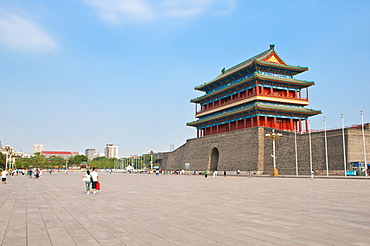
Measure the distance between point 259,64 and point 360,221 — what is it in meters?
44.4

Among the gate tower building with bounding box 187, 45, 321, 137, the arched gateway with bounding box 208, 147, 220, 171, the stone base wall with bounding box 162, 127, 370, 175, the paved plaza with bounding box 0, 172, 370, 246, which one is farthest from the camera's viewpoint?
the arched gateway with bounding box 208, 147, 220, 171

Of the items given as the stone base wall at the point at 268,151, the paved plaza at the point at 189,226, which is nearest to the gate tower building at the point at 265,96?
the stone base wall at the point at 268,151

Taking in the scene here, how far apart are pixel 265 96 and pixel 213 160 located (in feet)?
51.5

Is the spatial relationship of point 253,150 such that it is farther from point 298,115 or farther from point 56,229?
point 56,229

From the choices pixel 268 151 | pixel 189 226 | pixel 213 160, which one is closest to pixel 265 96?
pixel 268 151

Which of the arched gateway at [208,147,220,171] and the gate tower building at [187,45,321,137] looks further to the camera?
the arched gateway at [208,147,220,171]

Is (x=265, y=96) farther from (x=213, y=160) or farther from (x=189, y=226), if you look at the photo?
(x=189, y=226)

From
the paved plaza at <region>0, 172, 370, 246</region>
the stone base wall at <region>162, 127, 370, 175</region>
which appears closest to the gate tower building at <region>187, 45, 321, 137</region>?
the stone base wall at <region>162, 127, 370, 175</region>

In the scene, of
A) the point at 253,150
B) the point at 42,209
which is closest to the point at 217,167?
the point at 253,150

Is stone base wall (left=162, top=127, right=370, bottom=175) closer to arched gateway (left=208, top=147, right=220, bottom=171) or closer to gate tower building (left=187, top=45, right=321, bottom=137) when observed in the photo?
arched gateway (left=208, top=147, right=220, bottom=171)

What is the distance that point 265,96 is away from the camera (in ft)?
167

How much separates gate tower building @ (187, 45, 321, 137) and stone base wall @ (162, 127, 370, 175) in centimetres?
329

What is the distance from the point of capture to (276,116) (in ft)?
169

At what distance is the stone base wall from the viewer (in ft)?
127
